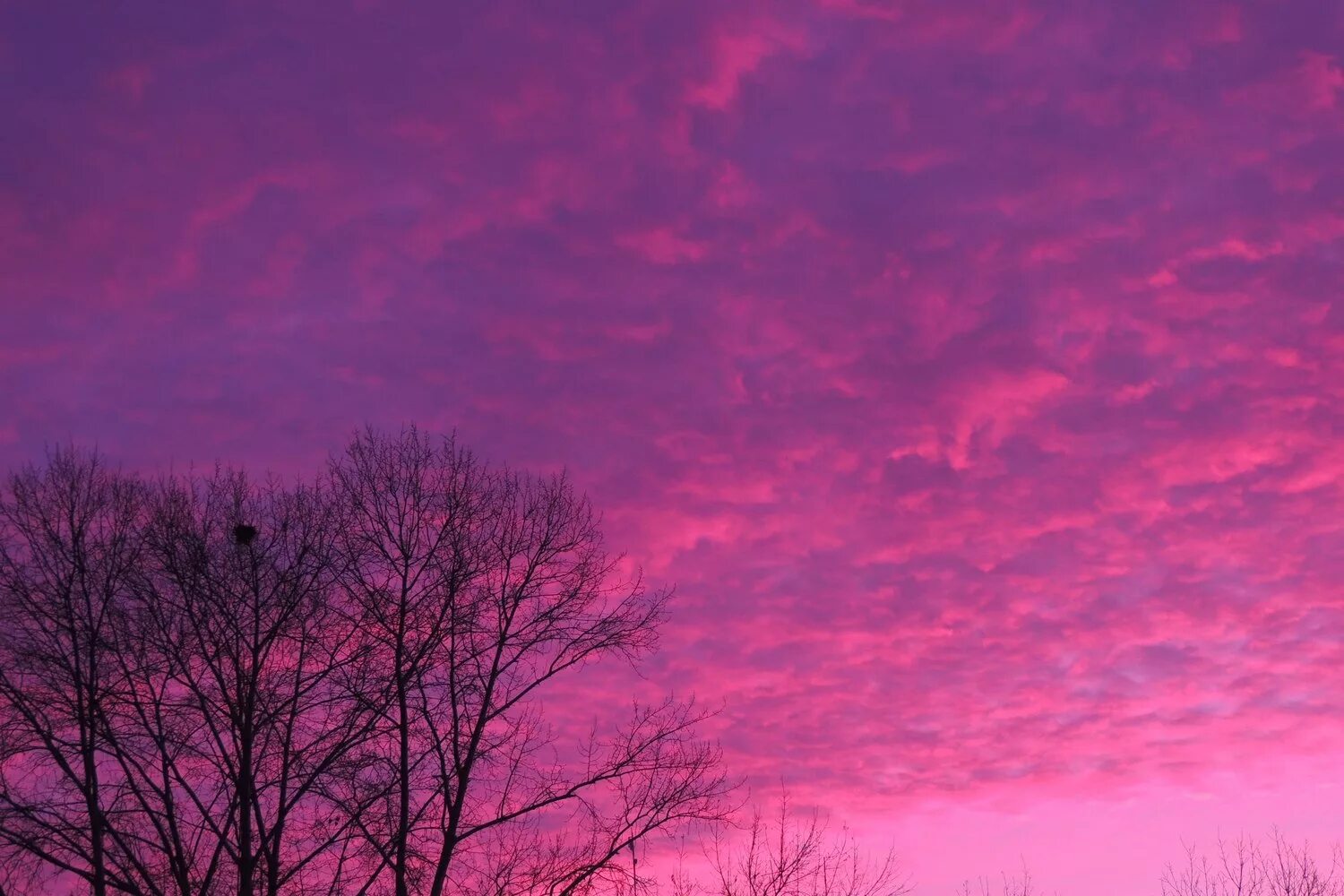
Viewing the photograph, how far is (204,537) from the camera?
30953 millimetres

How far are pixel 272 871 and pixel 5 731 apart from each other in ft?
20.5

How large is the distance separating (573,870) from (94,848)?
998 centimetres

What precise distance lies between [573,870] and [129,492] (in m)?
13.3

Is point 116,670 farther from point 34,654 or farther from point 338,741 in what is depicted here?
point 338,741

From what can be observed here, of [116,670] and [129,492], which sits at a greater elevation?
[129,492]

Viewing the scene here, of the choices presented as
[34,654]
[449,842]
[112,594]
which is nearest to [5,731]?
[34,654]

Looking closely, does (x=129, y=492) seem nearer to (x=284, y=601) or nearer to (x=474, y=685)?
(x=284, y=601)

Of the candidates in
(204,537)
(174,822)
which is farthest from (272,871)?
(204,537)

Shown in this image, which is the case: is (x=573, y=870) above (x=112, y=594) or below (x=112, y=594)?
below

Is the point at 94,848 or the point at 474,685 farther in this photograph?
the point at 474,685

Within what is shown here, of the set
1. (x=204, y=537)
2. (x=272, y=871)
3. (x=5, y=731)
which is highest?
(x=204, y=537)

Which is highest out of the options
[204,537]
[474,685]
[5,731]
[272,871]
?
[204,537]

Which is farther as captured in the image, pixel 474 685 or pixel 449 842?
pixel 474 685

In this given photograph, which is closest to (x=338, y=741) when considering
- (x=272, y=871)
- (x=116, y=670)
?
(x=272, y=871)
